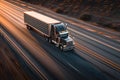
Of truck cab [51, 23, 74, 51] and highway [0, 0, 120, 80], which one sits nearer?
highway [0, 0, 120, 80]

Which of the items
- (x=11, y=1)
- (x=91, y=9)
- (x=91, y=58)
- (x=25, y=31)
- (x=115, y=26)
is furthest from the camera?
(x=11, y=1)

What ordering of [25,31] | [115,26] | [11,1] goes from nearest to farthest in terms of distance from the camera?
[25,31]
[115,26]
[11,1]

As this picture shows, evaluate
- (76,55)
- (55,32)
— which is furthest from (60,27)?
(76,55)

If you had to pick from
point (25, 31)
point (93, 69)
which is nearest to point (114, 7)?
point (25, 31)

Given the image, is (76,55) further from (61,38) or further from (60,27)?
(60,27)

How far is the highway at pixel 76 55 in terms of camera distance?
22656mm

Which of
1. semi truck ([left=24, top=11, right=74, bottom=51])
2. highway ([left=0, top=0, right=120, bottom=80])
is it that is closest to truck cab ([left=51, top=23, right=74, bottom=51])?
semi truck ([left=24, top=11, right=74, bottom=51])

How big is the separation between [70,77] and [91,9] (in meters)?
31.2

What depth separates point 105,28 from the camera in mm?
A: 40438

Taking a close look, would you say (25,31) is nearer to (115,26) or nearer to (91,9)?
(115,26)

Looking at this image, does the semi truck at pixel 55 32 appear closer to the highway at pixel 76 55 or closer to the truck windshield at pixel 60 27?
the truck windshield at pixel 60 27

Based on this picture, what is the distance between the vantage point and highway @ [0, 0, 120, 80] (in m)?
22.7

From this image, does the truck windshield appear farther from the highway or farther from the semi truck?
the highway

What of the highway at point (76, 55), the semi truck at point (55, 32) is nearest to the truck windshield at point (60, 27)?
the semi truck at point (55, 32)
